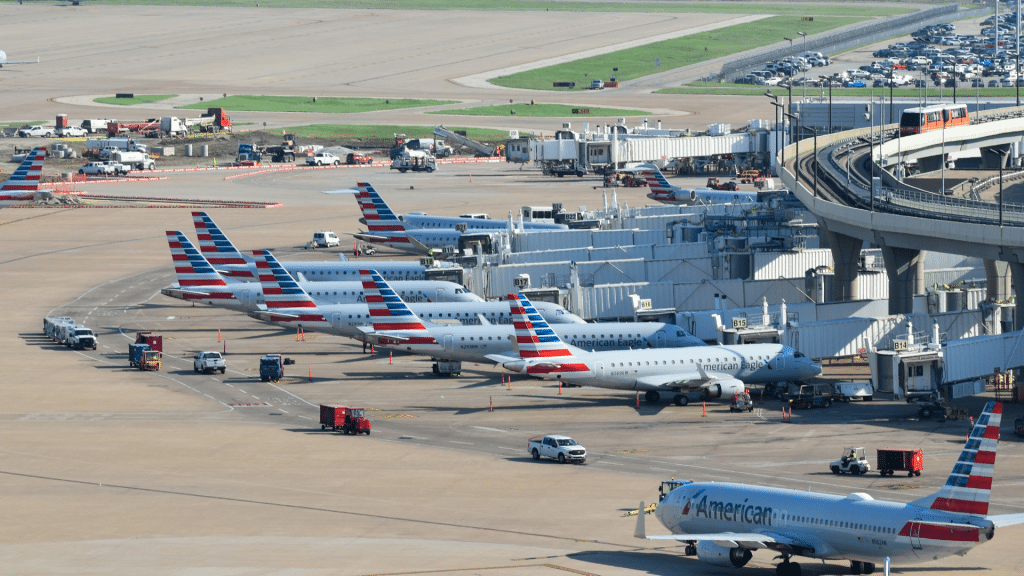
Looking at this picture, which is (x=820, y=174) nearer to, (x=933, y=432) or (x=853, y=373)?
(x=853, y=373)

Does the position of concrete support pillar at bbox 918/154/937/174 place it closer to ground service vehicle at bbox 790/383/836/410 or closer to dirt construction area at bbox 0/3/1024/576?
dirt construction area at bbox 0/3/1024/576

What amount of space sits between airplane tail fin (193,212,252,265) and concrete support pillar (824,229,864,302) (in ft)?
152

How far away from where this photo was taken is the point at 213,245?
11631cm

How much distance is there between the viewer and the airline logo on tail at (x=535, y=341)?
3231 inches

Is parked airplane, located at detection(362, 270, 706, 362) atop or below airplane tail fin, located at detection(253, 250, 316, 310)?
below

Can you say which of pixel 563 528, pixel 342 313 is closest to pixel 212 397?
pixel 342 313

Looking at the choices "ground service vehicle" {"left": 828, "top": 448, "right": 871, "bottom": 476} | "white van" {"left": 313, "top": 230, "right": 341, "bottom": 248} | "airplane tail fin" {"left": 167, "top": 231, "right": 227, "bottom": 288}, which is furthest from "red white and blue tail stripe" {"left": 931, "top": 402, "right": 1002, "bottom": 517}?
"white van" {"left": 313, "top": 230, "right": 341, "bottom": 248}

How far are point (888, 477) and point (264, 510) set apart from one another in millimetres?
28002

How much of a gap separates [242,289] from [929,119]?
235ft

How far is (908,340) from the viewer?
8356 centimetres

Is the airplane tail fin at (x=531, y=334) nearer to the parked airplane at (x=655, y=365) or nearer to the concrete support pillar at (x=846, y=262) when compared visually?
the parked airplane at (x=655, y=365)

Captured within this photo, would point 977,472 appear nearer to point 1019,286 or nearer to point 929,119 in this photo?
point 1019,286

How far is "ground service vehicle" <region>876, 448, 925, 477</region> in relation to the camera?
66.8m

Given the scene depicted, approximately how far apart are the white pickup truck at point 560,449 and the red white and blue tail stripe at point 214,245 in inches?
1983
